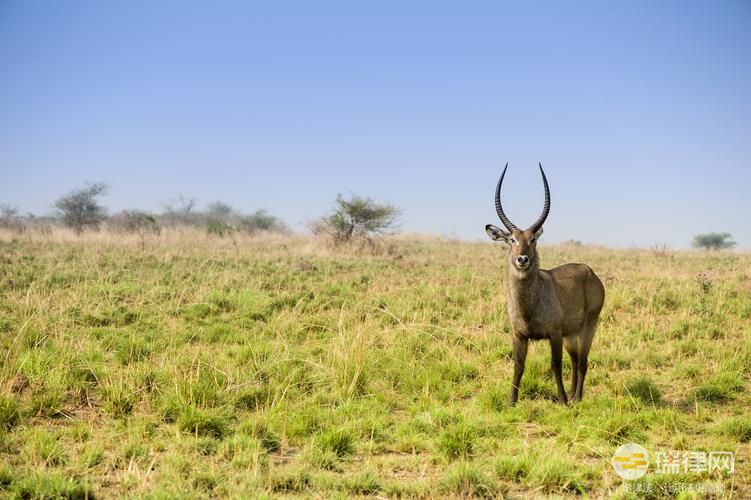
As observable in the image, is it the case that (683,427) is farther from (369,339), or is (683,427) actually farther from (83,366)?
(83,366)

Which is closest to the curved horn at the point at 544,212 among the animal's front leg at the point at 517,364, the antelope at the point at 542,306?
the antelope at the point at 542,306

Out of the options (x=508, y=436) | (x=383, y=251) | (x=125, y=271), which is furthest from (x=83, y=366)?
(x=383, y=251)

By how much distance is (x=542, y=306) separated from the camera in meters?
6.75

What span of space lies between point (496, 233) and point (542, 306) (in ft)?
3.72

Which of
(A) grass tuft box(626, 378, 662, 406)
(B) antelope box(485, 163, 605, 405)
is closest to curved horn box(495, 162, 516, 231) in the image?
(B) antelope box(485, 163, 605, 405)

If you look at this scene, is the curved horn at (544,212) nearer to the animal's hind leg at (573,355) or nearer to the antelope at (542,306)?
the antelope at (542,306)

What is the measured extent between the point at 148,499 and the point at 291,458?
1.40 metres

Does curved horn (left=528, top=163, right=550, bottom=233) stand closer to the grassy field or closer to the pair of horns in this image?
the pair of horns

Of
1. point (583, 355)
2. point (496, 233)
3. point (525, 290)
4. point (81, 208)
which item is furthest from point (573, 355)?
point (81, 208)

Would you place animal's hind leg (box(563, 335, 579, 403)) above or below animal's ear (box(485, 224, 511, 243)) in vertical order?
below

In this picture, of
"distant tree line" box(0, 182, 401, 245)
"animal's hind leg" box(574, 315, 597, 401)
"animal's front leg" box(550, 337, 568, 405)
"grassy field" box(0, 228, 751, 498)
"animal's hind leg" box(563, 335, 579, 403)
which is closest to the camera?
"grassy field" box(0, 228, 751, 498)

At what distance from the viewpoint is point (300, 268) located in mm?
16547

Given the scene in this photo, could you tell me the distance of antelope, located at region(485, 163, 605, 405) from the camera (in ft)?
21.9

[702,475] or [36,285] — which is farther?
[36,285]
